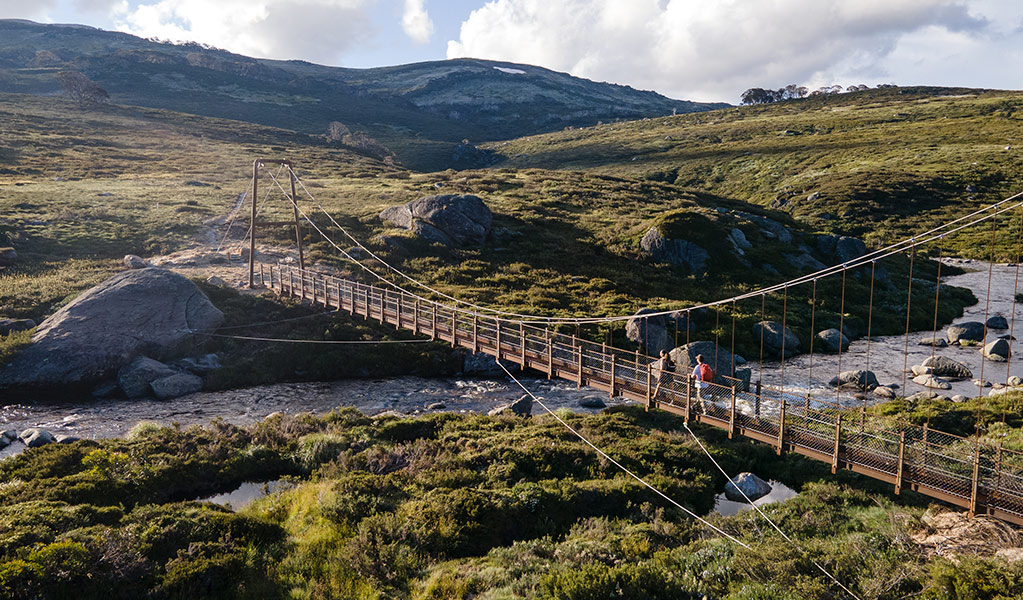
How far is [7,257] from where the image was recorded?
1432 inches

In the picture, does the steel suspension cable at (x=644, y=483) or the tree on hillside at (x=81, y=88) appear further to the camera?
the tree on hillside at (x=81, y=88)

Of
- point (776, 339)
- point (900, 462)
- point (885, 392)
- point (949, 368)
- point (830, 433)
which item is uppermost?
point (900, 462)

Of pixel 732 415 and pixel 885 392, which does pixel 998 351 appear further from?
pixel 732 415

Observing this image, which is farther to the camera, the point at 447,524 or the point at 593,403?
the point at 593,403

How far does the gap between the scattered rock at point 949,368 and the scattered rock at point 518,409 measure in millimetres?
18958

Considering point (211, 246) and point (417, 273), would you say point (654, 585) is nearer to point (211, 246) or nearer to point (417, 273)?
point (417, 273)

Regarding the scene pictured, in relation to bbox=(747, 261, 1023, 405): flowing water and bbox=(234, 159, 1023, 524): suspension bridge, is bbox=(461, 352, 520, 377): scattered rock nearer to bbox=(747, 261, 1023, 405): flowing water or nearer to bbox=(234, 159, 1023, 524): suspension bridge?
bbox=(234, 159, 1023, 524): suspension bridge

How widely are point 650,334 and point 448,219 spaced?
72.5 feet

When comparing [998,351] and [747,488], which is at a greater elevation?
→ [998,351]

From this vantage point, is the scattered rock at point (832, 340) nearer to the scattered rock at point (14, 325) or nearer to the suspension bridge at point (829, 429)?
the suspension bridge at point (829, 429)

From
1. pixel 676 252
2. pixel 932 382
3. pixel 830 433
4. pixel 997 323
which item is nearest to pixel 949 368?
pixel 932 382

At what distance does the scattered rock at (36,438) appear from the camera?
780 inches

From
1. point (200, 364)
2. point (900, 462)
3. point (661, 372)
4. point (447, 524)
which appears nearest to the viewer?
point (900, 462)

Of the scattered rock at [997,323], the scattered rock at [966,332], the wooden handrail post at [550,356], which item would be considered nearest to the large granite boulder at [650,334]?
the wooden handrail post at [550,356]
